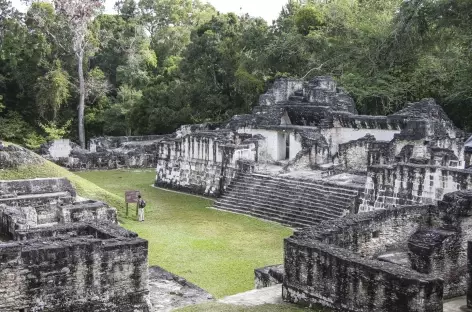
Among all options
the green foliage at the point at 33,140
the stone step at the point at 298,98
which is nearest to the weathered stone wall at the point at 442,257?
the stone step at the point at 298,98

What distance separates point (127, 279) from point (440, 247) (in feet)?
16.8

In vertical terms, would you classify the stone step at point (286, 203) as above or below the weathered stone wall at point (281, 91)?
below

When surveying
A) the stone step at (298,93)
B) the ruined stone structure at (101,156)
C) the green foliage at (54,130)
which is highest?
the stone step at (298,93)

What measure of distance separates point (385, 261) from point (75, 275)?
5075 mm

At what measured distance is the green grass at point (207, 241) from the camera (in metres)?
12.6

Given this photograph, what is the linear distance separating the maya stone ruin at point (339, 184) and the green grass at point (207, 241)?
1.01 metres

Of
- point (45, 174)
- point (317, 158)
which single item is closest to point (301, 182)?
point (317, 158)

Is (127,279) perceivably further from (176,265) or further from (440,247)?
(440,247)

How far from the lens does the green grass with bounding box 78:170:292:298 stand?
1259 centimetres

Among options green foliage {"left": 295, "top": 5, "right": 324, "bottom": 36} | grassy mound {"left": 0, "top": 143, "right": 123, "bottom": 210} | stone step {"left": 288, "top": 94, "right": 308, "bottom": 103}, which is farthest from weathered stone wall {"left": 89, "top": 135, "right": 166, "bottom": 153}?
grassy mound {"left": 0, "top": 143, "right": 123, "bottom": 210}

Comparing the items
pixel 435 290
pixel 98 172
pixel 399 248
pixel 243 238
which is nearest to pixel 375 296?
pixel 435 290

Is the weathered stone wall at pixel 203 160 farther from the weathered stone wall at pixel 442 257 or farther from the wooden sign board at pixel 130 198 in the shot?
the weathered stone wall at pixel 442 257

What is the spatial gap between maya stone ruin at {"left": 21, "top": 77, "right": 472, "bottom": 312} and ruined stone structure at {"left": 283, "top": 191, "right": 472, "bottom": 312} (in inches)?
0.7

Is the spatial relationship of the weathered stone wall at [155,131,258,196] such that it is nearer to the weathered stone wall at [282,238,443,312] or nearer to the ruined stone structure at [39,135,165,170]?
the ruined stone structure at [39,135,165,170]
